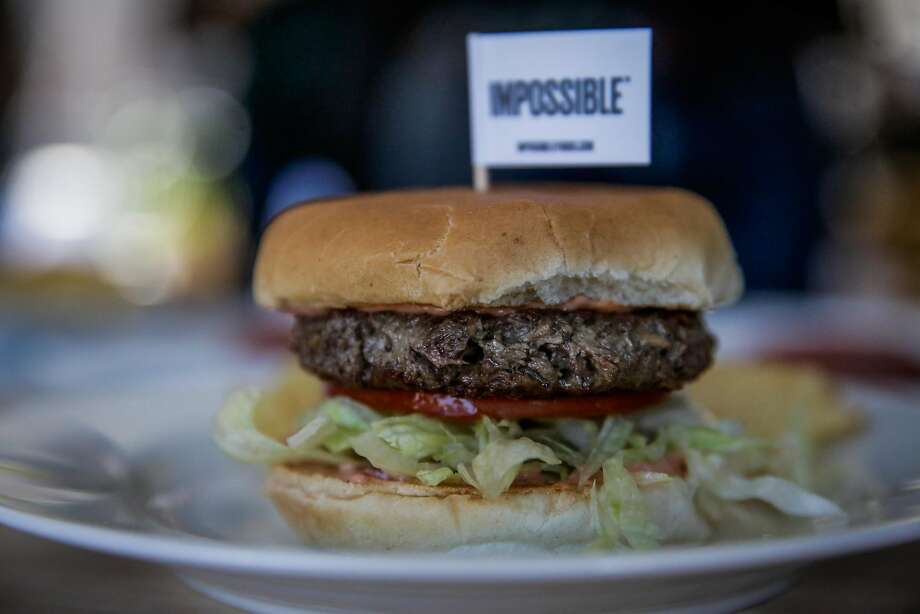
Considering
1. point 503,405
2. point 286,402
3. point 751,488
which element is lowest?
point 751,488

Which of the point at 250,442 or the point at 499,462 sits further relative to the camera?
the point at 250,442

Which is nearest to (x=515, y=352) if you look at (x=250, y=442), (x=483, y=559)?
(x=483, y=559)

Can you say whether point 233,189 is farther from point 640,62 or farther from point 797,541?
point 797,541

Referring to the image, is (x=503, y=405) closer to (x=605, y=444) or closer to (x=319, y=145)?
(x=605, y=444)

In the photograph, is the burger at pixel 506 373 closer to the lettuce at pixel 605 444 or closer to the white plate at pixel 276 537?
the lettuce at pixel 605 444

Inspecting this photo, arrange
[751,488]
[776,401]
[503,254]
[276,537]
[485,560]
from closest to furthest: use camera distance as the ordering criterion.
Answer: [485,560] → [503,254] → [751,488] → [276,537] → [776,401]
